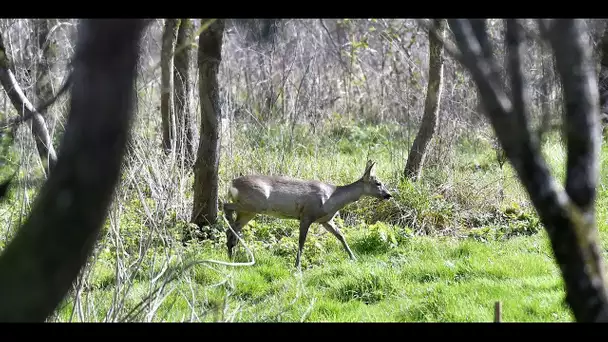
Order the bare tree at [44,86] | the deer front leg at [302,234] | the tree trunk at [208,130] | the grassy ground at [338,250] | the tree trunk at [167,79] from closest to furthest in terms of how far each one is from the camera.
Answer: the grassy ground at [338,250] < the bare tree at [44,86] < the deer front leg at [302,234] < the tree trunk at [208,130] < the tree trunk at [167,79]

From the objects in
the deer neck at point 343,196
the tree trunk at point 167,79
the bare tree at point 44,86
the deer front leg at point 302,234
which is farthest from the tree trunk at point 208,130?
the bare tree at point 44,86

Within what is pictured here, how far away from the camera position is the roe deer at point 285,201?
7.71 meters

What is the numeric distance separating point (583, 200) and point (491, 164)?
9.22 m

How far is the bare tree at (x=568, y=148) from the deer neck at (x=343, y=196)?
6146 mm

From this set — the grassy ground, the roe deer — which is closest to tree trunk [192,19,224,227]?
the grassy ground

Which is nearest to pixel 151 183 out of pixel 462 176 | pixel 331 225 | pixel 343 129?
pixel 331 225

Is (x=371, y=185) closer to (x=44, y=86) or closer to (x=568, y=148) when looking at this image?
(x=44, y=86)

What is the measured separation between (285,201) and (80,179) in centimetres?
616

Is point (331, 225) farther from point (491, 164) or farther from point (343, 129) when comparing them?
point (343, 129)

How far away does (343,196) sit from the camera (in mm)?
8195

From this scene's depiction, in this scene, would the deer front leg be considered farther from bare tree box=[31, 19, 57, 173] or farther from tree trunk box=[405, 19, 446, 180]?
bare tree box=[31, 19, 57, 173]

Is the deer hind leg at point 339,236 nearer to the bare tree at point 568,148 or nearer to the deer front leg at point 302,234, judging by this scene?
the deer front leg at point 302,234

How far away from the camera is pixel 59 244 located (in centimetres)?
172

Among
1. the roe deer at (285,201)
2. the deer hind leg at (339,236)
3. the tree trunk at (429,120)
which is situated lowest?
the deer hind leg at (339,236)
